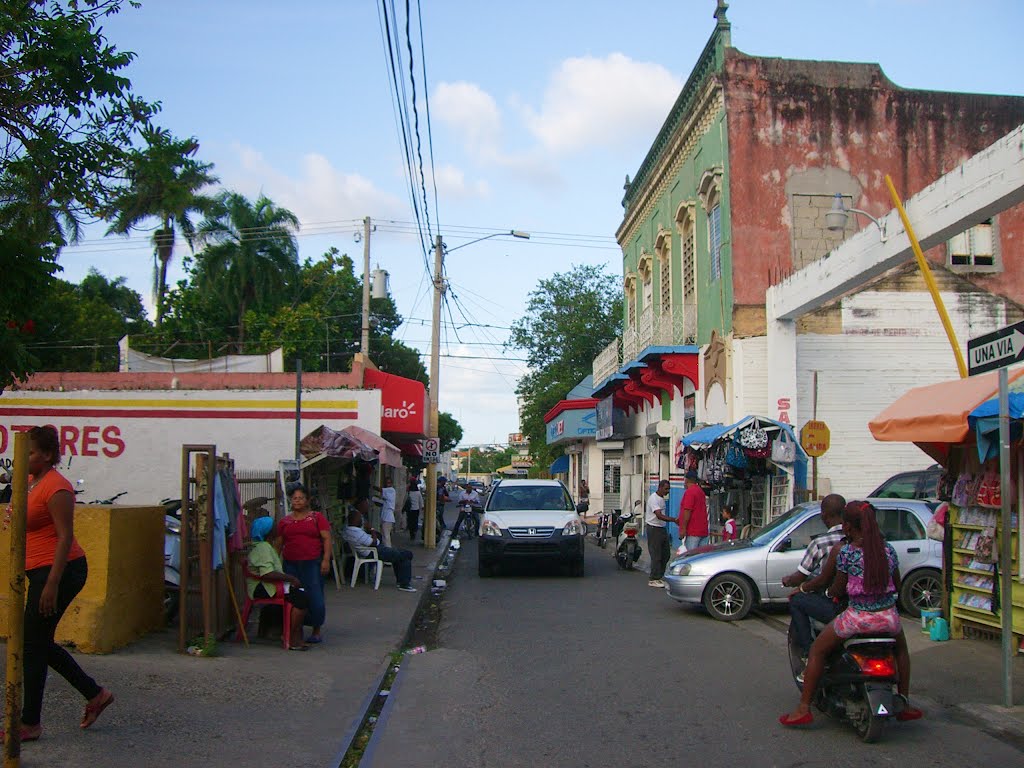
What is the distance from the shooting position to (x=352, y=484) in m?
19.8

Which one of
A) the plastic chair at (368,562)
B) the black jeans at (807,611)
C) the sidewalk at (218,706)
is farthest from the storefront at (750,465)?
the black jeans at (807,611)

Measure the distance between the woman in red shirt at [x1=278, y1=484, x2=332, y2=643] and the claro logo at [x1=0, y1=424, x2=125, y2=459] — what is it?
17.1m

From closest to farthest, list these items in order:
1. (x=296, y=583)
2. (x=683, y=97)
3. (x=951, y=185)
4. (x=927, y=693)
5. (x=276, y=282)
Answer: (x=927, y=693) → (x=296, y=583) → (x=951, y=185) → (x=683, y=97) → (x=276, y=282)

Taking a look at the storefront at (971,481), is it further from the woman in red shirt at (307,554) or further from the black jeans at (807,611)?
the woman in red shirt at (307,554)

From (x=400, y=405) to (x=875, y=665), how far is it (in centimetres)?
2239

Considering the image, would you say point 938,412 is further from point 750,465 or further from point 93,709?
point 750,465

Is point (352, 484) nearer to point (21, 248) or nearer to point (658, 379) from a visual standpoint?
point (658, 379)

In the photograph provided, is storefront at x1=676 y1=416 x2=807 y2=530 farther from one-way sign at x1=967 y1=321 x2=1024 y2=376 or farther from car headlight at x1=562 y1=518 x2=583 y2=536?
one-way sign at x1=967 y1=321 x2=1024 y2=376

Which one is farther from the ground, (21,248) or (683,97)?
(683,97)

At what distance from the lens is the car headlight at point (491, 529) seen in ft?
59.5

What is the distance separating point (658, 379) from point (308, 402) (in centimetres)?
919

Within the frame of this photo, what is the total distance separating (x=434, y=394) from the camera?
84.7 ft

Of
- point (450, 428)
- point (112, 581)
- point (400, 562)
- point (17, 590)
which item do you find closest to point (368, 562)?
point (400, 562)

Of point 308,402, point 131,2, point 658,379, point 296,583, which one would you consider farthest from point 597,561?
point 131,2
